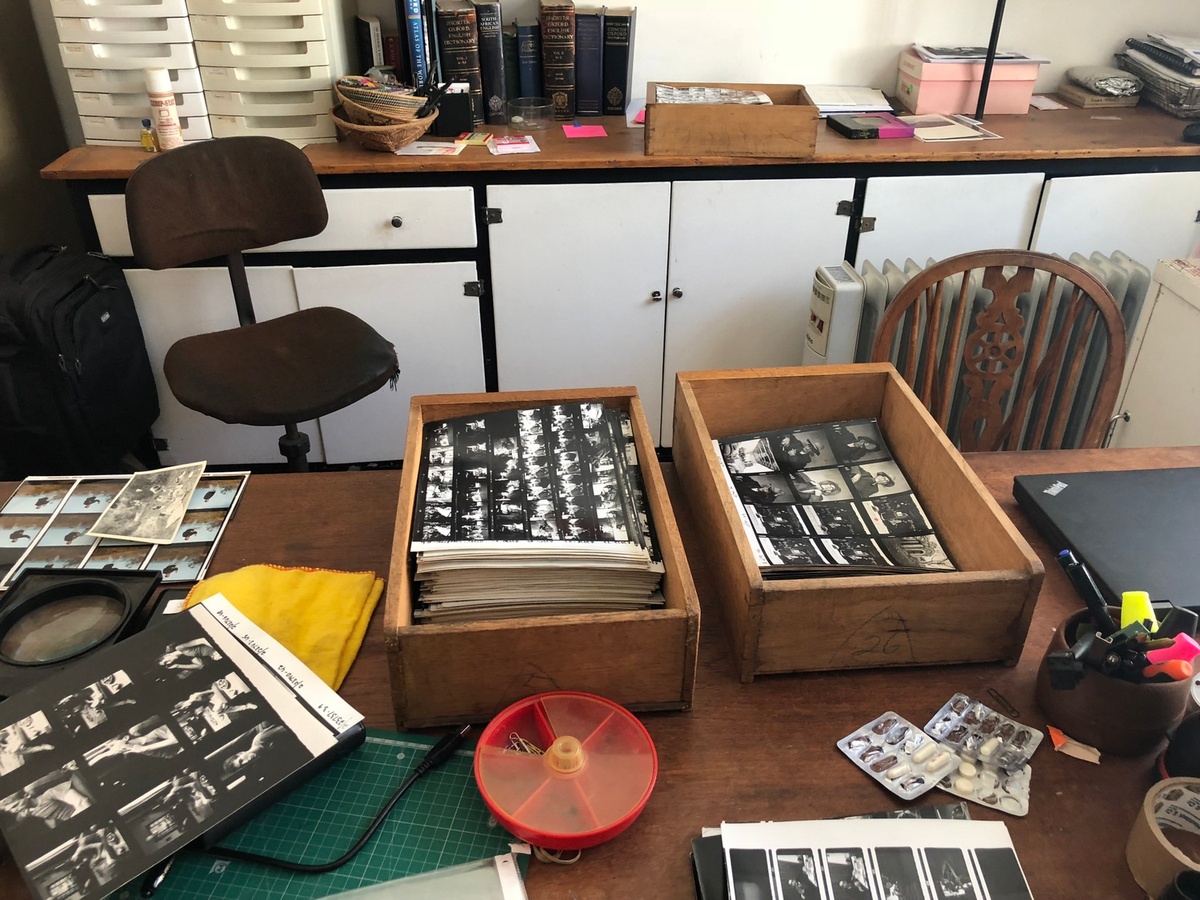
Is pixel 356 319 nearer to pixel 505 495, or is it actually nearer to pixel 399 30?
pixel 399 30

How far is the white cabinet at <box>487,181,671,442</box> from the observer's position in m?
2.31

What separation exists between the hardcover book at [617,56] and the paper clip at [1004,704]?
2.03m

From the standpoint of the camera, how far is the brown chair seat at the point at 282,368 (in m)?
1.94

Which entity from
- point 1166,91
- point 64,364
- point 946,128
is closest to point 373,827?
point 64,364

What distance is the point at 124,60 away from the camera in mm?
2186

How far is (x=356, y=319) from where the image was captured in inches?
86.8

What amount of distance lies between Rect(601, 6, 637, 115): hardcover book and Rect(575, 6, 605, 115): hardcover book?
0.06 ft

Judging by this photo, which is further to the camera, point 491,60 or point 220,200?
point 491,60

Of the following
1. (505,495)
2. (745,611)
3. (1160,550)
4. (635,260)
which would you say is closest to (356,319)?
(635,260)

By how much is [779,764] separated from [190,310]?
6.58ft

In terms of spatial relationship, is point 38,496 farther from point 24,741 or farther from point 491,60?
point 491,60

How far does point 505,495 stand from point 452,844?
0.38 m

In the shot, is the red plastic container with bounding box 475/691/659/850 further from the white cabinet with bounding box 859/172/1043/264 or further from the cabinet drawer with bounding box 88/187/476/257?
the white cabinet with bounding box 859/172/1043/264

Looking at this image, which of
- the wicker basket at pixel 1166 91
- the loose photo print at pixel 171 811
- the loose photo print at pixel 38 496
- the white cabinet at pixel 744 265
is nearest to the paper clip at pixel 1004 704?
the loose photo print at pixel 171 811
